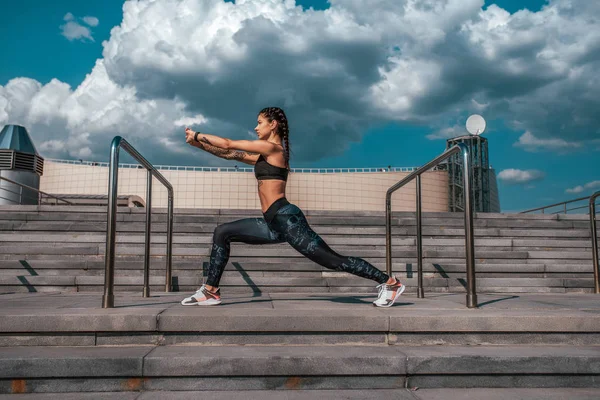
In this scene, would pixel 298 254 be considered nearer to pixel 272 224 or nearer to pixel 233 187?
pixel 272 224

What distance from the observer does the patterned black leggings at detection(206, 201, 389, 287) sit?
3441mm

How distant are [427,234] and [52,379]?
5559 millimetres

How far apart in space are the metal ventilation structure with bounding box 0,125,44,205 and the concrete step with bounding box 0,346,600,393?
43.1 ft

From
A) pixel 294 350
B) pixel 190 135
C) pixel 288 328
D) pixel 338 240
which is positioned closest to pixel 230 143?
pixel 190 135

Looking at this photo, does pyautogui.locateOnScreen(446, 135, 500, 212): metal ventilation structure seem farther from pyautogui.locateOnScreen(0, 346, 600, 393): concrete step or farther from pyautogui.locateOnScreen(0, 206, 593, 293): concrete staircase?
pyautogui.locateOnScreen(0, 346, 600, 393): concrete step

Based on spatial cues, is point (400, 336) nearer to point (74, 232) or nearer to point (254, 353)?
point (254, 353)

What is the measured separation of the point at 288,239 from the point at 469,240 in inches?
49.5

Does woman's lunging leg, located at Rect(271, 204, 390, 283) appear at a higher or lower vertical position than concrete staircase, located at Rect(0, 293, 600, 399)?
higher

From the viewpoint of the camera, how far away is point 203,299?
357 cm

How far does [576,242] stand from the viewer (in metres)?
7.16

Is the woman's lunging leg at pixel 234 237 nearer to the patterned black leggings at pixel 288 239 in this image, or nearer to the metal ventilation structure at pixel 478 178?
the patterned black leggings at pixel 288 239

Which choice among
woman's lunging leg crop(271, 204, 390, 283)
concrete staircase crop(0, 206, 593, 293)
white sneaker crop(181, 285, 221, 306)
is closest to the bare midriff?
woman's lunging leg crop(271, 204, 390, 283)

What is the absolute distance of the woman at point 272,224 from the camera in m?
3.44

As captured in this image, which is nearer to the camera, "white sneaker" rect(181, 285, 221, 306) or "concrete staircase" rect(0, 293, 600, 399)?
"concrete staircase" rect(0, 293, 600, 399)
